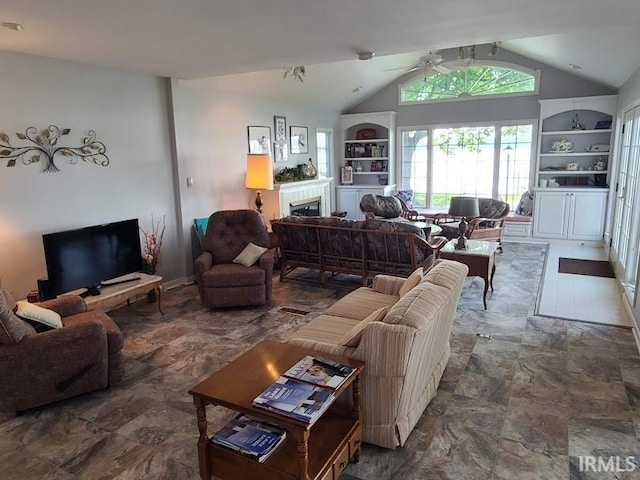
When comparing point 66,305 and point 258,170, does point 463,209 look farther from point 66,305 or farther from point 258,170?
point 66,305

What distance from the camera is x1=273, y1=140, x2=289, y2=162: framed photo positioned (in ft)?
24.3

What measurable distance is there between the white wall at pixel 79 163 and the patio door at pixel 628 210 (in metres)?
5.22

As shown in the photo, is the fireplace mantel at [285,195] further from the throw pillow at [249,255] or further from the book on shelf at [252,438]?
the book on shelf at [252,438]

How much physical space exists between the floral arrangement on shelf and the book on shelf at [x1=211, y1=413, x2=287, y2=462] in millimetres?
3191

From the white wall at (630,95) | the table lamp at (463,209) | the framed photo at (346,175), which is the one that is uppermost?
the white wall at (630,95)

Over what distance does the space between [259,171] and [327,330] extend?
355cm

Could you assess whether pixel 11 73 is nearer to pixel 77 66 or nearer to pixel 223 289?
pixel 77 66

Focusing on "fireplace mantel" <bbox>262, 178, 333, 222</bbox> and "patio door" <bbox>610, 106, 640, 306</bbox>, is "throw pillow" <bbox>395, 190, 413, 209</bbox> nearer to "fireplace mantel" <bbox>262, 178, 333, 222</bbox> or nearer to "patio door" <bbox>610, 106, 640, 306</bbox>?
"fireplace mantel" <bbox>262, 178, 333, 222</bbox>

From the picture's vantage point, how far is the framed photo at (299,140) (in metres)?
7.86

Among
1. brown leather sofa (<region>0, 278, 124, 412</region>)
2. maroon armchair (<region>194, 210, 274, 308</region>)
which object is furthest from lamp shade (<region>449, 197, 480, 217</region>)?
brown leather sofa (<region>0, 278, 124, 412</region>)

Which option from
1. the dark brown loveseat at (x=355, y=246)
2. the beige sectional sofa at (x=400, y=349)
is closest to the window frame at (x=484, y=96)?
the dark brown loveseat at (x=355, y=246)

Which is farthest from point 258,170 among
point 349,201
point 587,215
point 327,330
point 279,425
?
point 587,215

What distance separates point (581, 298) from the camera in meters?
4.82

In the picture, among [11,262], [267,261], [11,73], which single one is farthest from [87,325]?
[11,73]
